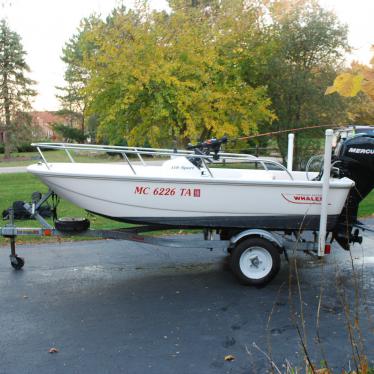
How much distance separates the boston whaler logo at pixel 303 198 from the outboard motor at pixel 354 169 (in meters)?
0.35

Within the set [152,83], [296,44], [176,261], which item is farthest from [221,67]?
[176,261]

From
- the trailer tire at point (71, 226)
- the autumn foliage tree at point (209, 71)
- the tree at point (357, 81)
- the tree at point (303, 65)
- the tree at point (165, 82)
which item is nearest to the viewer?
the tree at point (357, 81)

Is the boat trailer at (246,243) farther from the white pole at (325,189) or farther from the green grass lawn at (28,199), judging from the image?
the green grass lawn at (28,199)

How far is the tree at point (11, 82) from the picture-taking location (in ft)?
126

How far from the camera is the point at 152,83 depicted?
47.6 ft

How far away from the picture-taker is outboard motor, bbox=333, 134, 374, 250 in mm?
5523

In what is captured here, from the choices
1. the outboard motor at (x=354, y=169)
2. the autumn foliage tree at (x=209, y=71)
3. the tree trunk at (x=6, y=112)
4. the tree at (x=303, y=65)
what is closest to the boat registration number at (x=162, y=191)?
the outboard motor at (x=354, y=169)

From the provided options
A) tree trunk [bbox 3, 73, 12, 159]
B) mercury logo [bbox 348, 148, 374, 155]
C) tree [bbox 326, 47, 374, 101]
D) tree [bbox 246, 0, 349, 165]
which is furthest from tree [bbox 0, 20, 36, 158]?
tree [bbox 326, 47, 374, 101]

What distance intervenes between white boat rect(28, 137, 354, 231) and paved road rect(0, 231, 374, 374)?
798 mm

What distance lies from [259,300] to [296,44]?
14462mm

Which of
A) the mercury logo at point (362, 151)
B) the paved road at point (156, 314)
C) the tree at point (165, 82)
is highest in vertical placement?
the tree at point (165, 82)

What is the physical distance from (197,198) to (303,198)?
4.08 ft

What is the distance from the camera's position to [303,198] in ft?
17.9

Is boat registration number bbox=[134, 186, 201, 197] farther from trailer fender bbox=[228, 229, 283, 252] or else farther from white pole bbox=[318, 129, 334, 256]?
white pole bbox=[318, 129, 334, 256]
